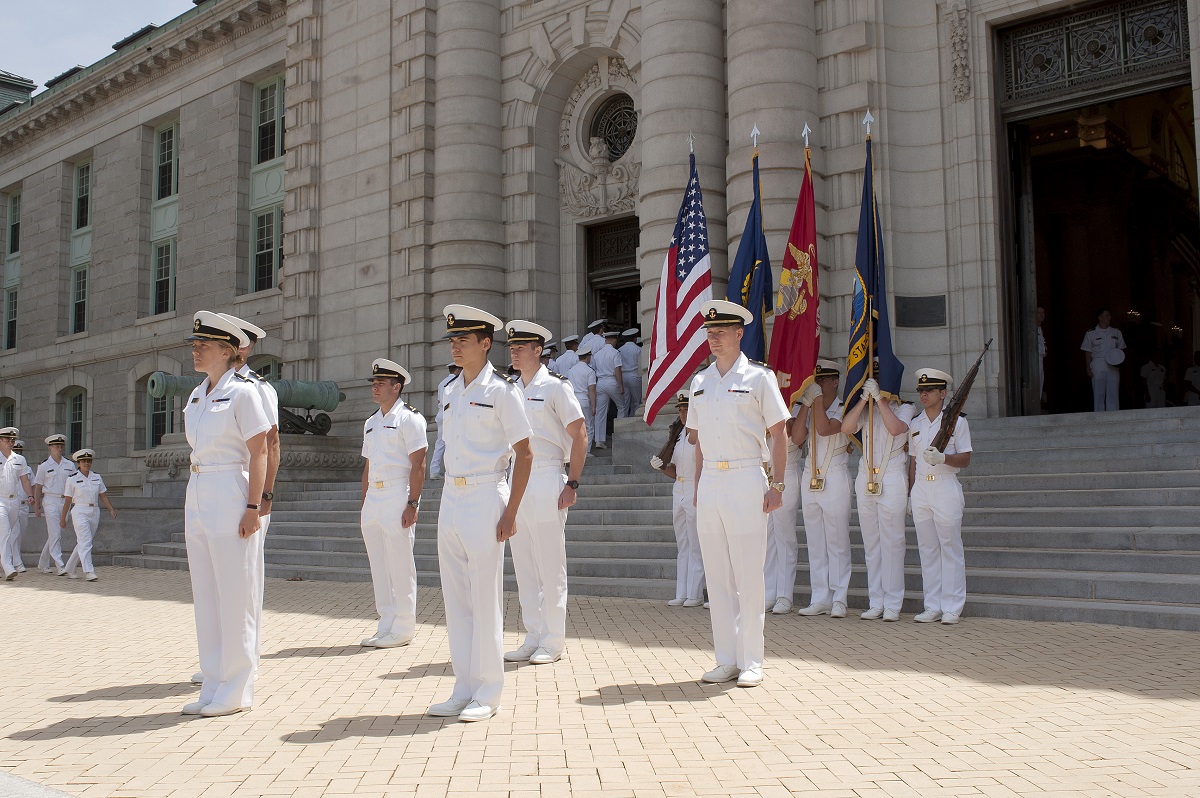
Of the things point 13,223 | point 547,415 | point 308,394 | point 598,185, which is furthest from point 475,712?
point 13,223

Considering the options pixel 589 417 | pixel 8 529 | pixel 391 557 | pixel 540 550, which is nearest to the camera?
pixel 540 550

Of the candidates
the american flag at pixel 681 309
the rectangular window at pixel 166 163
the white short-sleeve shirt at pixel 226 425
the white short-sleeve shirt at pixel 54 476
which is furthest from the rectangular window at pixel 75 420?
the white short-sleeve shirt at pixel 226 425

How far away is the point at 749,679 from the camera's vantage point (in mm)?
6555

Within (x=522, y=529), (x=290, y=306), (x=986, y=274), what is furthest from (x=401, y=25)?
(x=522, y=529)

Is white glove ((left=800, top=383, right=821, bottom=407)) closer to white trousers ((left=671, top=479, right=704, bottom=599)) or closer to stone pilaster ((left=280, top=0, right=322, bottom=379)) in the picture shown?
white trousers ((left=671, top=479, right=704, bottom=599))

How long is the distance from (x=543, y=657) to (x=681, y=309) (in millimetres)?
6871

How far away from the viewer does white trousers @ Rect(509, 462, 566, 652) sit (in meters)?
7.71

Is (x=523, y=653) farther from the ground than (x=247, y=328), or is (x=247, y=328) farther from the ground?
(x=247, y=328)

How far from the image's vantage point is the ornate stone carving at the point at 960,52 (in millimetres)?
15164

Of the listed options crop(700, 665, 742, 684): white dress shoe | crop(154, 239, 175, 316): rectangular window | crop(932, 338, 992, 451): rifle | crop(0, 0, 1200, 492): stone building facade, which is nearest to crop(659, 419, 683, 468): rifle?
crop(932, 338, 992, 451): rifle

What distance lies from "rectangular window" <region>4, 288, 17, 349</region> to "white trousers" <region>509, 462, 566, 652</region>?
113ft

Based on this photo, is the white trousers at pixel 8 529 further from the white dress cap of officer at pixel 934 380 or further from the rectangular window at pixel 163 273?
the white dress cap of officer at pixel 934 380

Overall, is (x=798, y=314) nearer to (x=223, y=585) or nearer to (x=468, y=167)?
(x=223, y=585)

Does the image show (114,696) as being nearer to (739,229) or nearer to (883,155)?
(739,229)
